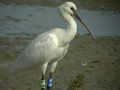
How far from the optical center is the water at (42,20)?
14148 millimetres

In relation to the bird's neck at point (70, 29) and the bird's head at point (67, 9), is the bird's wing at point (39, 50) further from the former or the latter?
the bird's head at point (67, 9)

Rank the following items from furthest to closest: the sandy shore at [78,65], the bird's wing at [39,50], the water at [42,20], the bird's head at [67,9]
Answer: the water at [42,20] → the sandy shore at [78,65] → the bird's head at [67,9] → the bird's wing at [39,50]

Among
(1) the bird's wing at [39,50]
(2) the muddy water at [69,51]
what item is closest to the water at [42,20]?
(2) the muddy water at [69,51]

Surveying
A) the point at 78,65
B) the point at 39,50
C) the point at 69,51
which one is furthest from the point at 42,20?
the point at 39,50

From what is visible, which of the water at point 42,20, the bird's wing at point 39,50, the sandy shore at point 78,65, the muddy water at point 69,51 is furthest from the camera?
the water at point 42,20

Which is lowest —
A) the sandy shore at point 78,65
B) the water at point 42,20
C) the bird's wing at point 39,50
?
the water at point 42,20

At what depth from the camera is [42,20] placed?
51.3 ft

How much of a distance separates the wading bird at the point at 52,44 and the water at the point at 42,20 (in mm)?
5658

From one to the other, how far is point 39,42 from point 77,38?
5.73 metres

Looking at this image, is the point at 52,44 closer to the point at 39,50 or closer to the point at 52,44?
the point at 52,44

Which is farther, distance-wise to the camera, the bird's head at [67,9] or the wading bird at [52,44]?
the bird's head at [67,9]

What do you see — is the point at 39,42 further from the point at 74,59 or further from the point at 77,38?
the point at 77,38

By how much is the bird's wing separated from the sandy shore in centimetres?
30

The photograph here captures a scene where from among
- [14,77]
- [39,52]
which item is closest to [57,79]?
[14,77]
